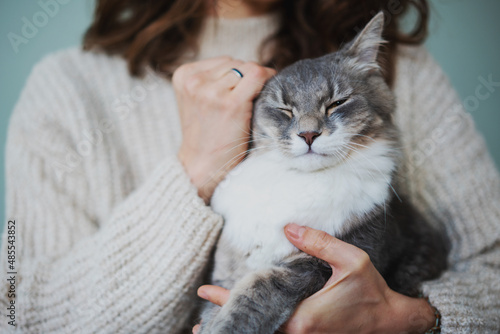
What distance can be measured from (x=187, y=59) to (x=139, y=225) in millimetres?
735

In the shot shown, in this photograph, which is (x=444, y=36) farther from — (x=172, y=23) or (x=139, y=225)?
(x=139, y=225)

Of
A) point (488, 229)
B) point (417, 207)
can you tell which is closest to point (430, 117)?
point (417, 207)

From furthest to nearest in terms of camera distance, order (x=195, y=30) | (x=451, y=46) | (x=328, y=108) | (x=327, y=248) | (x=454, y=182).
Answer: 1. (x=451, y=46)
2. (x=195, y=30)
3. (x=454, y=182)
4. (x=328, y=108)
5. (x=327, y=248)

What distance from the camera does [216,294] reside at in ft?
3.16

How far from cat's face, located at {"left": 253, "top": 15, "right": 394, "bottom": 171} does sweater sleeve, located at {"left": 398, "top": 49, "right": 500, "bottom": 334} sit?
387mm

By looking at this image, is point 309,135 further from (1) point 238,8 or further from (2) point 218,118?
(1) point 238,8

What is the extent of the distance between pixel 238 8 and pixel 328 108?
0.80 meters

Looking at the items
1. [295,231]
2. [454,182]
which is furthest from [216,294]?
[454,182]

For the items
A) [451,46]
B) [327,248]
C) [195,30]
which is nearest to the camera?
[327,248]

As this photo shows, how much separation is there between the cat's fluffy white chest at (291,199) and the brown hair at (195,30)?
0.59 m

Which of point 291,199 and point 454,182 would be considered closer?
point 291,199

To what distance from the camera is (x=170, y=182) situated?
1.09 metres

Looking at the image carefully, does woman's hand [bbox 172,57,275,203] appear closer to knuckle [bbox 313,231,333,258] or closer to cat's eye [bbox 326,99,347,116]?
cat's eye [bbox 326,99,347,116]

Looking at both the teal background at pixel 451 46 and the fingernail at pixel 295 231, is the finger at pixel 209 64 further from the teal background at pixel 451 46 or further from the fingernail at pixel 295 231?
the teal background at pixel 451 46
